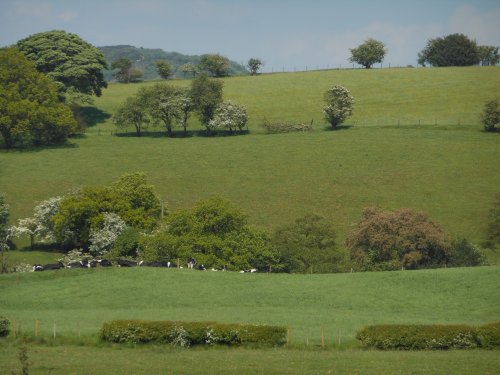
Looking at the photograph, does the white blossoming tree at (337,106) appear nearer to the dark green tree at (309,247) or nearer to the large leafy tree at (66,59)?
the large leafy tree at (66,59)

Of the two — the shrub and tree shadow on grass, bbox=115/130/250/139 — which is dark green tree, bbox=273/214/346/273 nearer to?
the shrub

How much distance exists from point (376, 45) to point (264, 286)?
14196 centimetres

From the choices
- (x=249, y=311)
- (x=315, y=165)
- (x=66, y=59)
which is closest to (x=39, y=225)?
(x=315, y=165)

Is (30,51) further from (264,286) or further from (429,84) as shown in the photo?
(264,286)

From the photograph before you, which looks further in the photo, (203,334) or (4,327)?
(4,327)

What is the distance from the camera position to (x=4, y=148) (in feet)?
420

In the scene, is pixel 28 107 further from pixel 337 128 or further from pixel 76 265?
pixel 76 265

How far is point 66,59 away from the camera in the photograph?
143 m

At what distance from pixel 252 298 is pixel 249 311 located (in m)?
4.95

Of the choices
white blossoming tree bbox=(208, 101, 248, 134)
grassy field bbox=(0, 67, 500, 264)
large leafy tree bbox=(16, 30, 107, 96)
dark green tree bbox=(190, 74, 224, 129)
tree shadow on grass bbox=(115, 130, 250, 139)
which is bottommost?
Answer: grassy field bbox=(0, 67, 500, 264)

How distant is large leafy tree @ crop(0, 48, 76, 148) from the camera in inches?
4847

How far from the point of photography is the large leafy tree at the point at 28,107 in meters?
123

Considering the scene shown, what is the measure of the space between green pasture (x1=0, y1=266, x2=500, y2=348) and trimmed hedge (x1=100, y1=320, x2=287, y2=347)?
→ 10.3ft

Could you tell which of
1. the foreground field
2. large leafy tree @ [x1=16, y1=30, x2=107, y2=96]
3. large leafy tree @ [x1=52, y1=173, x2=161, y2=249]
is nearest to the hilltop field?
the foreground field
